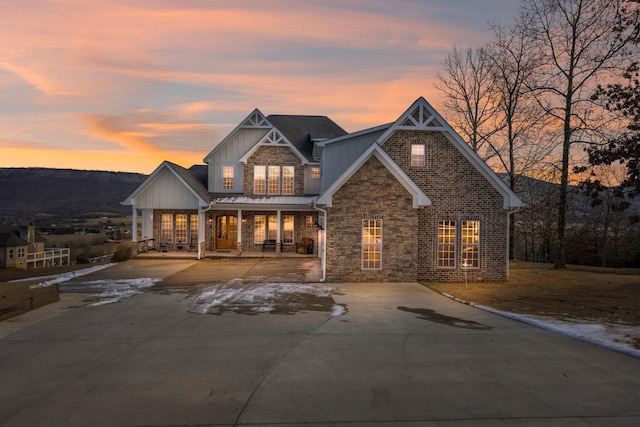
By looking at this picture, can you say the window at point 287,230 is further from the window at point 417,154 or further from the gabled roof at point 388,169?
the window at point 417,154

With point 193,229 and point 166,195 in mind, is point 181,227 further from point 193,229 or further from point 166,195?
point 166,195

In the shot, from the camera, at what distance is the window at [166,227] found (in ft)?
96.3

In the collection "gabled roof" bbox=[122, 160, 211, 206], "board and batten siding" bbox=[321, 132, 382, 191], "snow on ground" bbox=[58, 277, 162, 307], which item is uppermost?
"board and batten siding" bbox=[321, 132, 382, 191]

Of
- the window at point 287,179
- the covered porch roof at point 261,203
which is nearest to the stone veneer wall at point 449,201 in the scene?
the covered porch roof at point 261,203

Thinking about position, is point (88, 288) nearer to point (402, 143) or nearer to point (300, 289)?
point (300, 289)

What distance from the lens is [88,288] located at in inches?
693

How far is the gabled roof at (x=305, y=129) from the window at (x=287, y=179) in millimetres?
1448

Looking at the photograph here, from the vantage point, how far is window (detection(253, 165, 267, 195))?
29.9 m

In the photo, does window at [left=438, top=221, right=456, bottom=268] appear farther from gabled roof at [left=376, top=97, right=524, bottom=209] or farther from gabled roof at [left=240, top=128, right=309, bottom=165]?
gabled roof at [left=240, top=128, right=309, bottom=165]

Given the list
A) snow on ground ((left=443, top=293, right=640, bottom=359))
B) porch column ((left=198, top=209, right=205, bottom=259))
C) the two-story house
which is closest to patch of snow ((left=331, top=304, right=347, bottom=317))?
snow on ground ((left=443, top=293, right=640, bottom=359))

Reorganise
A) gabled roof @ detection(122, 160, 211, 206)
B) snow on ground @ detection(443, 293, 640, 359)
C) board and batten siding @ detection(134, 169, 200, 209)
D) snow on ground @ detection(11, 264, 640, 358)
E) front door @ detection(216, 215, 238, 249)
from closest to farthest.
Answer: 1. snow on ground @ detection(443, 293, 640, 359)
2. snow on ground @ detection(11, 264, 640, 358)
3. gabled roof @ detection(122, 160, 211, 206)
4. board and batten siding @ detection(134, 169, 200, 209)
5. front door @ detection(216, 215, 238, 249)

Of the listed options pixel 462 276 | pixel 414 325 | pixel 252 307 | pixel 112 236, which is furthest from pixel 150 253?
pixel 112 236

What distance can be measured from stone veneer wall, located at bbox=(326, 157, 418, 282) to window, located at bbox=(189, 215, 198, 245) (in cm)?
1363

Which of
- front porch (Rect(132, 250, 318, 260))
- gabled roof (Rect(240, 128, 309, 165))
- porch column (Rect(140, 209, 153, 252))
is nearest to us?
front porch (Rect(132, 250, 318, 260))
